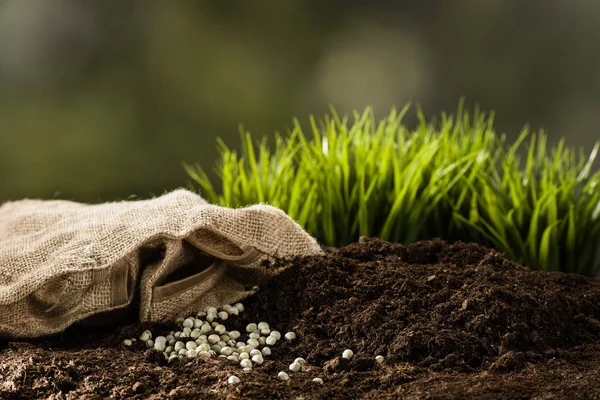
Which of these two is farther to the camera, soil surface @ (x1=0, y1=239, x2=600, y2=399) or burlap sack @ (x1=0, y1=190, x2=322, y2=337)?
burlap sack @ (x1=0, y1=190, x2=322, y2=337)

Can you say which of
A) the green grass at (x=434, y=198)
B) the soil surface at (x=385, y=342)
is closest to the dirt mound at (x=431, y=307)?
the soil surface at (x=385, y=342)

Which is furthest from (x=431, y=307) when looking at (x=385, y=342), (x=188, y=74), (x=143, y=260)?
(x=188, y=74)

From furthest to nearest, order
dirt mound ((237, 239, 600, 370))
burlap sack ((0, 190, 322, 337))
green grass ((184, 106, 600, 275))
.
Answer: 1. green grass ((184, 106, 600, 275))
2. burlap sack ((0, 190, 322, 337))
3. dirt mound ((237, 239, 600, 370))

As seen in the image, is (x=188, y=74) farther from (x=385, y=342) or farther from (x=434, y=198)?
(x=385, y=342)

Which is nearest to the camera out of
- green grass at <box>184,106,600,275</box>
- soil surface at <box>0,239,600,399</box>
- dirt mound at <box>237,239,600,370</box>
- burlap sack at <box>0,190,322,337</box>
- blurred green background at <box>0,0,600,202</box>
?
soil surface at <box>0,239,600,399</box>

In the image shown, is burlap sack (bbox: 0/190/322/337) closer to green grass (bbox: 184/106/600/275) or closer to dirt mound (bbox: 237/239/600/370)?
dirt mound (bbox: 237/239/600/370)

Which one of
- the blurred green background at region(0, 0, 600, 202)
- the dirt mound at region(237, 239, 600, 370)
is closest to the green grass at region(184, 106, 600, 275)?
the dirt mound at region(237, 239, 600, 370)
